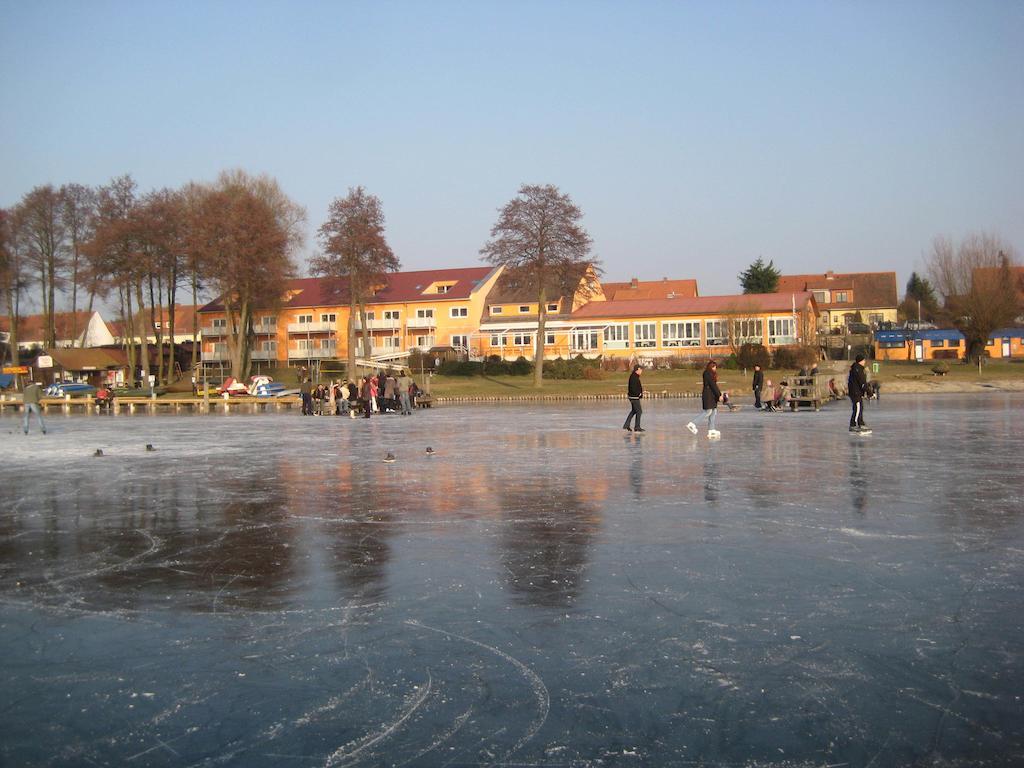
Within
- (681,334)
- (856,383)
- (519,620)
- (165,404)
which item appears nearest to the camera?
(519,620)

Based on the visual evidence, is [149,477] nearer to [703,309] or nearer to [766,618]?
[766,618]

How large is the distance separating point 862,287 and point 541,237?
53.2m

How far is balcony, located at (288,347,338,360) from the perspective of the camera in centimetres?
7338

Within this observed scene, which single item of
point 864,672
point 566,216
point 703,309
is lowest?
point 864,672

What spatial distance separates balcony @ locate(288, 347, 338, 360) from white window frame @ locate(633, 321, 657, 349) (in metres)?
24.9

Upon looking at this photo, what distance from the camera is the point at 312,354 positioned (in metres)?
74.2

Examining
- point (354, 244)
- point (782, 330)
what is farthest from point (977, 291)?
point (354, 244)

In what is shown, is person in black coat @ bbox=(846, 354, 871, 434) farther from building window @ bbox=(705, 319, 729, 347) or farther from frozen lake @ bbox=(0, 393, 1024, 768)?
building window @ bbox=(705, 319, 729, 347)

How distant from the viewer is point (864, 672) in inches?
187

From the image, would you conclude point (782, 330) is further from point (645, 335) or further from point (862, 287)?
point (862, 287)

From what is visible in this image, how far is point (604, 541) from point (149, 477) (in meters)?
8.42

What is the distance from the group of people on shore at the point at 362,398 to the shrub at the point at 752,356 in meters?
24.8

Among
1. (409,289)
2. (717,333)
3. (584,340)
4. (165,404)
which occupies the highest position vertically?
(409,289)

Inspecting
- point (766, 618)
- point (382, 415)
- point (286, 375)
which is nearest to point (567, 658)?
point (766, 618)
